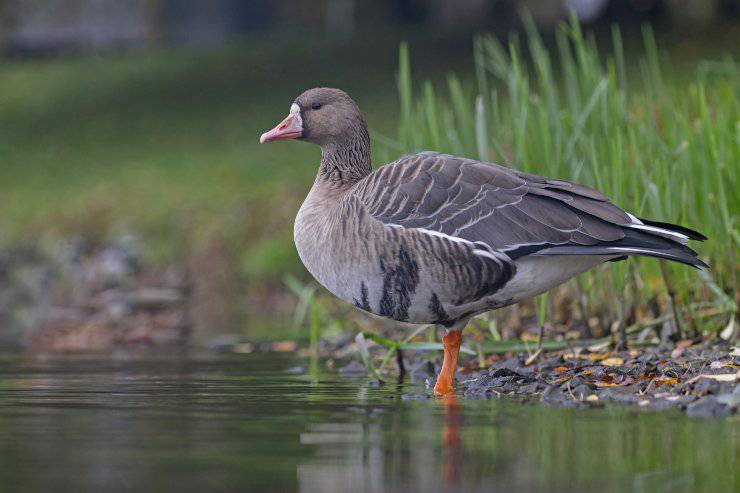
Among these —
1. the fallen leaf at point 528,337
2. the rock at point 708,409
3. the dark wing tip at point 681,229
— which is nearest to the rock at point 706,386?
the rock at point 708,409

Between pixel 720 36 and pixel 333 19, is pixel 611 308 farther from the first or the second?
pixel 333 19

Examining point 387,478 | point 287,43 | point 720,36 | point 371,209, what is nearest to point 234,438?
point 387,478

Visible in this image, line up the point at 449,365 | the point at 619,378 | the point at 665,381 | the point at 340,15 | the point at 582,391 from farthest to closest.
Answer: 1. the point at 340,15
2. the point at 449,365
3. the point at 619,378
4. the point at 665,381
5. the point at 582,391

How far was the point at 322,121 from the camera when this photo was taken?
8852 millimetres

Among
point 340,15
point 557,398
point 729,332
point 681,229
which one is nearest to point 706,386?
point 557,398

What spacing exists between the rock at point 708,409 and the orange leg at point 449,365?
182 cm

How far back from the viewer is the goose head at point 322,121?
8.83 metres

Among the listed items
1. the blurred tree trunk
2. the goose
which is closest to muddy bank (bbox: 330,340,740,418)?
the goose

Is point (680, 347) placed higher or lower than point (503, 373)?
higher

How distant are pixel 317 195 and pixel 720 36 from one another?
3011 cm

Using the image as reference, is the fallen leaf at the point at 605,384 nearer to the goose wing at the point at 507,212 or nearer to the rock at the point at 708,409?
the goose wing at the point at 507,212

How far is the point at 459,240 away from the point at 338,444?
2.38m

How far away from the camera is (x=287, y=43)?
4350 centimetres

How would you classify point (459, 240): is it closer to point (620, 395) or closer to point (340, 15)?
point (620, 395)
